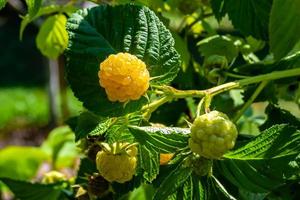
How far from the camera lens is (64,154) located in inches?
85.6

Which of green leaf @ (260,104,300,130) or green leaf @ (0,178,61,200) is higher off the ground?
green leaf @ (260,104,300,130)

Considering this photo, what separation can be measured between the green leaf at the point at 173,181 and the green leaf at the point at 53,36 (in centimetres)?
59

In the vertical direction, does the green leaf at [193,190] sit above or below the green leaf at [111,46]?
below

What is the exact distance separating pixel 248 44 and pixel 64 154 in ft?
3.34

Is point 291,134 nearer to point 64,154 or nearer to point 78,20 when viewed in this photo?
point 78,20

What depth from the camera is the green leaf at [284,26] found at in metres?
1.06

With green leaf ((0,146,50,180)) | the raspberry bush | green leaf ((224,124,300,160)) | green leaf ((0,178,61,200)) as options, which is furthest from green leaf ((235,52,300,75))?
green leaf ((0,146,50,180))

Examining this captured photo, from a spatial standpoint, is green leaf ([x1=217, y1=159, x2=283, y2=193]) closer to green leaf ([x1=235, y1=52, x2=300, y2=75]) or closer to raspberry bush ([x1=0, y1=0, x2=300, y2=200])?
raspberry bush ([x1=0, y1=0, x2=300, y2=200])

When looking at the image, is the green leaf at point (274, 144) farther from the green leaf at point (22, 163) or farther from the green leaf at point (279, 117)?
the green leaf at point (22, 163)

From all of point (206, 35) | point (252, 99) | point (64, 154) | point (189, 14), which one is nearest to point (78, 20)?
point (252, 99)

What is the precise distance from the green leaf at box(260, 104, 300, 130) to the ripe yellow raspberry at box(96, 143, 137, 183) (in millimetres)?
259

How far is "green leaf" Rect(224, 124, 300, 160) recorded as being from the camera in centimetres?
83

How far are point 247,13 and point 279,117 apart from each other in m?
0.16

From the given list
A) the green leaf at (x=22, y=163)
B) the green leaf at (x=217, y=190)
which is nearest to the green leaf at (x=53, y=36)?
the green leaf at (x=217, y=190)
